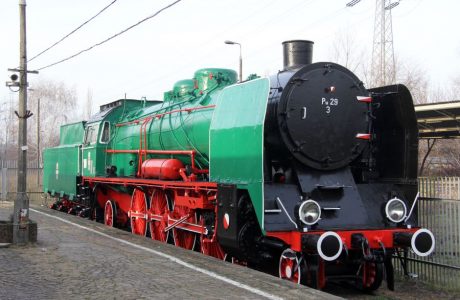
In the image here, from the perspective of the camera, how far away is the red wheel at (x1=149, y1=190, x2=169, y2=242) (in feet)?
36.2

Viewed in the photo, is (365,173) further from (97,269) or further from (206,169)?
(97,269)

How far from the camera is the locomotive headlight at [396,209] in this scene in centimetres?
762

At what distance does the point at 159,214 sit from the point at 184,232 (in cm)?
85

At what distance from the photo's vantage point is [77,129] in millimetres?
17406

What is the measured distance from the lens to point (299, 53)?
26.9 feet

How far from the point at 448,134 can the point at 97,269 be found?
12123 mm

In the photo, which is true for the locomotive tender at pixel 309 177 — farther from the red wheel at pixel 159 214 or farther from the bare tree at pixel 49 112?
the bare tree at pixel 49 112

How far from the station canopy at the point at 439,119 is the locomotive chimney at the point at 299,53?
15.0ft

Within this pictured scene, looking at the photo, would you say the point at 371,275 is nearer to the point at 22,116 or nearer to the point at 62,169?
the point at 22,116

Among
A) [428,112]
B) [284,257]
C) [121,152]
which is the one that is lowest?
[284,257]

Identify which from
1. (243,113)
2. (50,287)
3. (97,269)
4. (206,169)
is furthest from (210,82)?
(50,287)

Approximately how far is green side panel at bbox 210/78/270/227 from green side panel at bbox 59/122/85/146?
910cm

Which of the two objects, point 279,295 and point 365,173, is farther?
point 365,173

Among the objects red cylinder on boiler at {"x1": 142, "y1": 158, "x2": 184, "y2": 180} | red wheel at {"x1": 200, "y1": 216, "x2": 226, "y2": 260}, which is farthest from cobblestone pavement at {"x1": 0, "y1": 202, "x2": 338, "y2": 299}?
red cylinder on boiler at {"x1": 142, "y1": 158, "x2": 184, "y2": 180}
